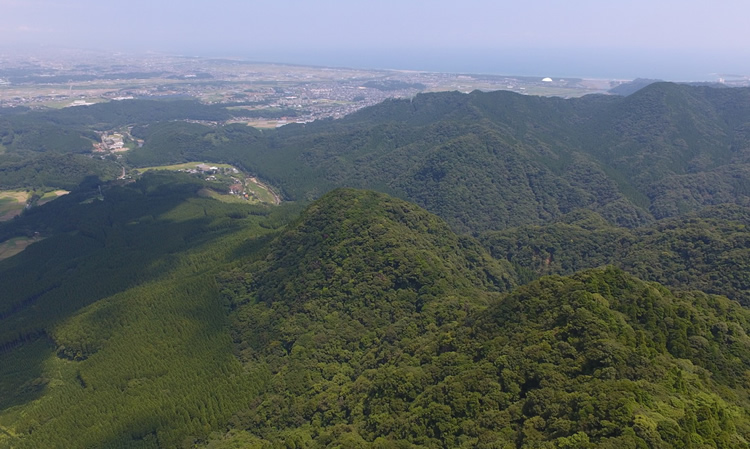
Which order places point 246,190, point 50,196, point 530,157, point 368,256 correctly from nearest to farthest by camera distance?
point 368,256 → point 530,157 → point 50,196 → point 246,190

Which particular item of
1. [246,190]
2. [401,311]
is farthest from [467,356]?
[246,190]

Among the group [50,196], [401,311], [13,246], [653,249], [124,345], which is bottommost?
[13,246]

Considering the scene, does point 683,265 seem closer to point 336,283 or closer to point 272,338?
point 336,283

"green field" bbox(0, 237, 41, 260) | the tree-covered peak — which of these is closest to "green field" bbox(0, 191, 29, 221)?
"green field" bbox(0, 237, 41, 260)

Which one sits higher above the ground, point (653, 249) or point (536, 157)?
point (536, 157)

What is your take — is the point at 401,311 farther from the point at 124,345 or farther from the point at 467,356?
the point at 124,345

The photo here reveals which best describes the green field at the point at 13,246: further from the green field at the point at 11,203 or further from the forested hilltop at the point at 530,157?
the forested hilltop at the point at 530,157

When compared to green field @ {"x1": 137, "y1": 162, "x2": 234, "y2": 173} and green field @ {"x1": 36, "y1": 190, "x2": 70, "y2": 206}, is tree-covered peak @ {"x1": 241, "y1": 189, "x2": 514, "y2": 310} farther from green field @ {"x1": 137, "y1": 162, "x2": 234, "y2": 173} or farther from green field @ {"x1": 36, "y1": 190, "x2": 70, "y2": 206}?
green field @ {"x1": 137, "y1": 162, "x2": 234, "y2": 173}

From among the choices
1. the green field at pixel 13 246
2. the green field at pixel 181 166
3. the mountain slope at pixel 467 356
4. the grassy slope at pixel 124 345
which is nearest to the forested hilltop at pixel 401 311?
the mountain slope at pixel 467 356
